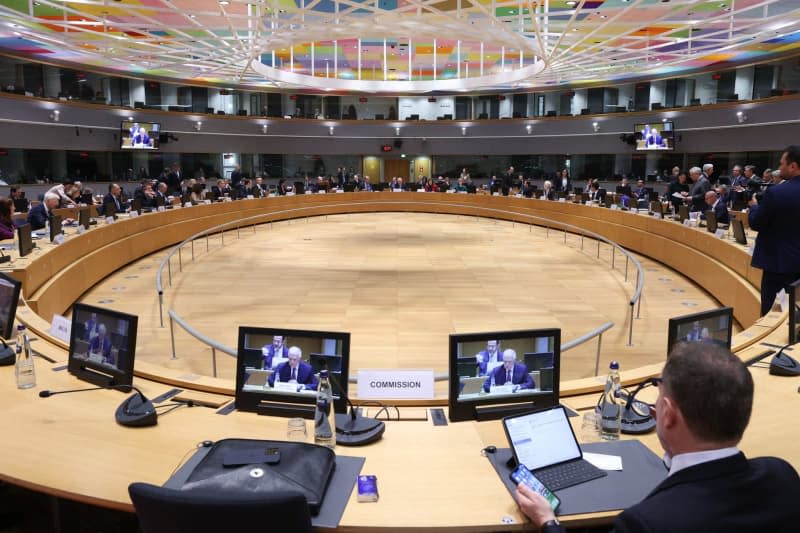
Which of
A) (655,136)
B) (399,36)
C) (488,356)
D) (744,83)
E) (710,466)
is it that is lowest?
(488,356)

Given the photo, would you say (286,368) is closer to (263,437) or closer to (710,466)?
(263,437)

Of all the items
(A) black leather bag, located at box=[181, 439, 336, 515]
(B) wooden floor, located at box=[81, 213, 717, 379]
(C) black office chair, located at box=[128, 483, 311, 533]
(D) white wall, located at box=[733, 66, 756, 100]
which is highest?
(D) white wall, located at box=[733, 66, 756, 100]

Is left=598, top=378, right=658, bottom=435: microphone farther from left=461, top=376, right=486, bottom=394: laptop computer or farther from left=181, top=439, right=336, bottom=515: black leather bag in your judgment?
left=181, top=439, right=336, bottom=515: black leather bag

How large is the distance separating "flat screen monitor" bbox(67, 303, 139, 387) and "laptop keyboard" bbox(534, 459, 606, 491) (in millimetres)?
2230

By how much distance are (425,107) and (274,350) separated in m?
25.7

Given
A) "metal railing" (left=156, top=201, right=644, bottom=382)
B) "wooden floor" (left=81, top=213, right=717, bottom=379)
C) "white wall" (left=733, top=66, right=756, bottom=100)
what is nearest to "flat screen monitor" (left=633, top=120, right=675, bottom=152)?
"white wall" (left=733, top=66, right=756, bottom=100)

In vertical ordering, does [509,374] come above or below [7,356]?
above

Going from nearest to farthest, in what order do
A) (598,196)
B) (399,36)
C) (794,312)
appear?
(794,312), (399,36), (598,196)

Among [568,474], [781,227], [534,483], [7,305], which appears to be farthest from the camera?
[781,227]

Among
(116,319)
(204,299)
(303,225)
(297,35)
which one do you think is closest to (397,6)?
(297,35)

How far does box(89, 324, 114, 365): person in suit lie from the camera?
3477 millimetres

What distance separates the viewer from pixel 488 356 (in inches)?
119

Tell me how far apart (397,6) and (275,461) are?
15293 mm

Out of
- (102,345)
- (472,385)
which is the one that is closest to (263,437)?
(472,385)
